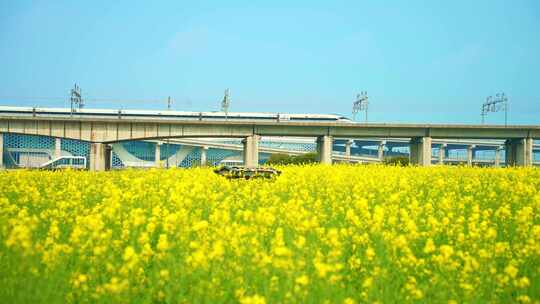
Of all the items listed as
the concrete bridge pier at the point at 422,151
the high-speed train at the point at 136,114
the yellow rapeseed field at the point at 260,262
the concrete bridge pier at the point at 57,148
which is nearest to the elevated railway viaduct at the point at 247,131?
the concrete bridge pier at the point at 422,151

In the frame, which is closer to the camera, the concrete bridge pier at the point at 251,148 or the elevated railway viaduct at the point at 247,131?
the elevated railway viaduct at the point at 247,131

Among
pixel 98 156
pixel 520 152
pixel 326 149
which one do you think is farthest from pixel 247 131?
pixel 520 152

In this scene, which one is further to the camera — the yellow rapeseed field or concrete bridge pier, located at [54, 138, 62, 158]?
concrete bridge pier, located at [54, 138, 62, 158]

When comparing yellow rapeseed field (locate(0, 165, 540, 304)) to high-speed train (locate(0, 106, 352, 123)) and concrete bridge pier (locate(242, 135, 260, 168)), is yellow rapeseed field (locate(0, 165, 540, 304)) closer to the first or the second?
concrete bridge pier (locate(242, 135, 260, 168))

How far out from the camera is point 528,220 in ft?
23.5

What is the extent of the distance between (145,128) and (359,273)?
42811 mm

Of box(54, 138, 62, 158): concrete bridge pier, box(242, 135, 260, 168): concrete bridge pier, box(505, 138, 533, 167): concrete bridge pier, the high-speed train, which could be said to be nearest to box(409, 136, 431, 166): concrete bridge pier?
box(505, 138, 533, 167): concrete bridge pier

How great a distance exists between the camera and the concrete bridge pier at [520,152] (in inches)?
2111

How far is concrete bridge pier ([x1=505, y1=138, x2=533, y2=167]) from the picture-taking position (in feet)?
176

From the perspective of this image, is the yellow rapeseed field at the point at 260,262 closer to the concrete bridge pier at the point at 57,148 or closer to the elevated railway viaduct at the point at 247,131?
the elevated railway viaduct at the point at 247,131

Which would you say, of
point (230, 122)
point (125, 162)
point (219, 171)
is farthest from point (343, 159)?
point (219, 171)

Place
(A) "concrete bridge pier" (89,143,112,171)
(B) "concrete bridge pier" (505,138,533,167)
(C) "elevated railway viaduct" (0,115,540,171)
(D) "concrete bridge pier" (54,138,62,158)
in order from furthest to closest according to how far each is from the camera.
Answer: (D) "concrete bridge pier" (54,138,62,158), (B) "concrete bridge pier" (505,138,533,167), (C) "elevated railway viaduct" (0,115,540,171), (A) "concrete bridge pier" (89,143,112,171)

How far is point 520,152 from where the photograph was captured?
54.3 meters

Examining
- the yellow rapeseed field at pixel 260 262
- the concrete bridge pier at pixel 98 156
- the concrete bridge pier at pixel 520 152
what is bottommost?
the yellow rapeseed field at pixel 260 262
